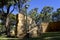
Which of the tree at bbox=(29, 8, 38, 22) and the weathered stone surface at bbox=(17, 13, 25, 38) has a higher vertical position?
the tree at bbox=(29, 8, 38, 22)

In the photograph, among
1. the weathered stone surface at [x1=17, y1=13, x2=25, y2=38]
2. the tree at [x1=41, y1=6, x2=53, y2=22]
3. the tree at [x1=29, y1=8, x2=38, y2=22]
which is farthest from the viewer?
the tree at [x1=41, y1=6, x2=53, y2=22]

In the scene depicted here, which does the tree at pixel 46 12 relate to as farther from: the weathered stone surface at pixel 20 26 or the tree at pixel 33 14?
the weathered stone surface at pixel 20 26

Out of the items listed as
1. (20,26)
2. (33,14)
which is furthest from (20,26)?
(33,14)

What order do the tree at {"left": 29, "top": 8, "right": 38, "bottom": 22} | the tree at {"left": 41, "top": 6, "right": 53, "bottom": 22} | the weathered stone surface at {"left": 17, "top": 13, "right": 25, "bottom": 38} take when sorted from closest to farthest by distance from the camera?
the weathered stone surface at {"left": 17, "top": 13, "right": 25, "bottom": 38} → the tree at {"left": 29, "top": 8, "right": 38, "bottom": 22} → the tree at {"left": 41, "top": 6, "right": 53, "bottom": 22}

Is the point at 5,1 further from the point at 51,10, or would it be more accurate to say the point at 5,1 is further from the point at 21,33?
the point at 51,10

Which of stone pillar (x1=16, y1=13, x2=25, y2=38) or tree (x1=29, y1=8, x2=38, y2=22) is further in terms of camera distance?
tree (x1=29, y1=8, x2=38, y2=22)

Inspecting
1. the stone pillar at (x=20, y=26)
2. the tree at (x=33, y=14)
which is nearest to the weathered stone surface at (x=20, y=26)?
the stone pillar at (x=20, y=26)

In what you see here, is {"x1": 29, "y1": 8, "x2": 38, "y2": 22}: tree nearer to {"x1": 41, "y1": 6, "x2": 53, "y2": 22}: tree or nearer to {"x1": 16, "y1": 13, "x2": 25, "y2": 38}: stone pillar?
{"x1": 41, "y1": 6, "x2": 53, "y2": 22}: tree

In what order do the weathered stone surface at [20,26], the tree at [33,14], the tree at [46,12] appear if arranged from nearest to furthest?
the weathered stone surface at [20,26] → the tree at [33,14] → the tree at [46,12]

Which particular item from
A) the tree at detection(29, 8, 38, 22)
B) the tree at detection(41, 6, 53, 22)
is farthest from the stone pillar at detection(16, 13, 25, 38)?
the tree at detection(41, 6, 53, 22)

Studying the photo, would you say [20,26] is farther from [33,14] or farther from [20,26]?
[33,14]

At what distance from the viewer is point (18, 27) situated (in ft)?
81.3

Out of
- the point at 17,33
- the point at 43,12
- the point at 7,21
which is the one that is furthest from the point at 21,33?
the point at 43,12

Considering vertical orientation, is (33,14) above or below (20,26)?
above
